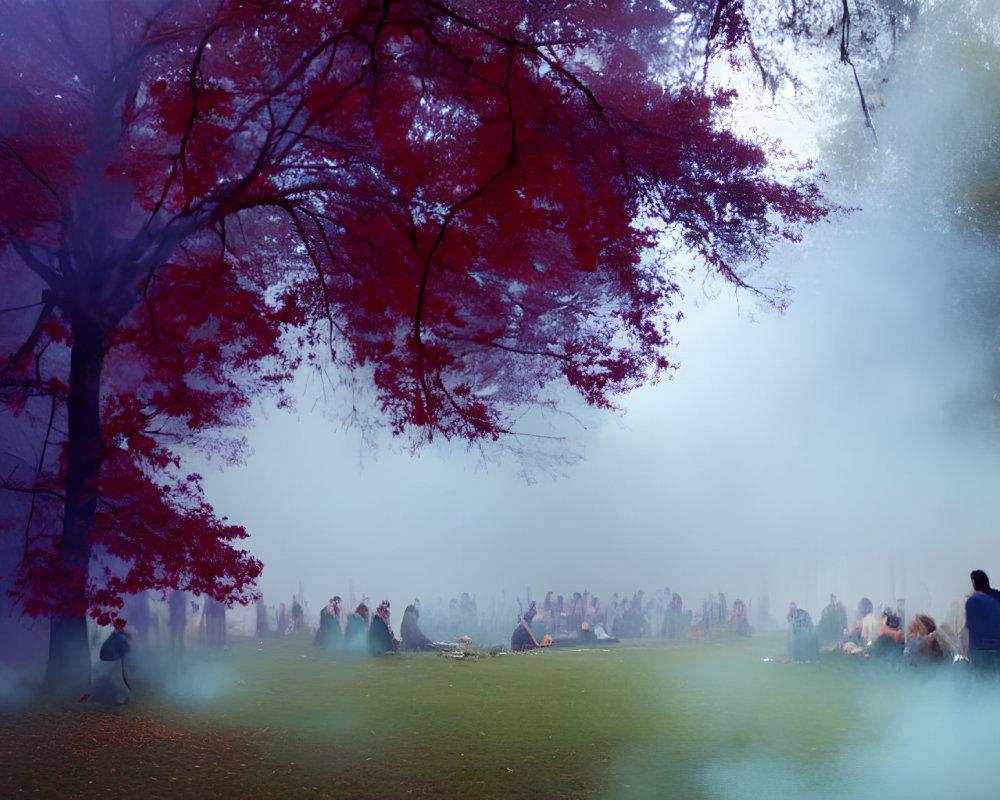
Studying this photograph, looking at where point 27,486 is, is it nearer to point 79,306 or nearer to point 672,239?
point 79,306

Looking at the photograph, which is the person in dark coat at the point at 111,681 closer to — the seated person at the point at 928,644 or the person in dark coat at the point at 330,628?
the person in dark coat at the point at 330,628

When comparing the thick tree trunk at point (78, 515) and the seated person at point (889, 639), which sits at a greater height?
the thick tree trunk at point (78, 515)

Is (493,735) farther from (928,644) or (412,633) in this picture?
(412,633)

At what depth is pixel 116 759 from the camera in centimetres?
416

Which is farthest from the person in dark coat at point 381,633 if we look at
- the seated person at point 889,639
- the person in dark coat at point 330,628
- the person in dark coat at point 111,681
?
the seated person at point 889,639

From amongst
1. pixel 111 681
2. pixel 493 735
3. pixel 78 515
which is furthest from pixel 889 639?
pixel 78 515

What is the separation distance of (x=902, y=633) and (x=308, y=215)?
278 inches

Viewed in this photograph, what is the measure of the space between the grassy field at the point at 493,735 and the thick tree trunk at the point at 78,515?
0.41 metres

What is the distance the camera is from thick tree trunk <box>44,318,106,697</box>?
5258 millimetres

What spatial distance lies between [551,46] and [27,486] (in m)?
5.49

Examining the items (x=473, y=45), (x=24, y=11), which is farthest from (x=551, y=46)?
(x=24, y=11)

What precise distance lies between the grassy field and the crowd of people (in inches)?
9.0

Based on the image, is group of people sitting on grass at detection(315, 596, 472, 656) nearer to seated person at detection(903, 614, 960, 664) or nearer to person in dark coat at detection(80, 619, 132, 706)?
person in dark coat at detection(80, 619, 132, 706)

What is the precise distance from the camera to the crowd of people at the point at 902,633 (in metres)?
4.79
